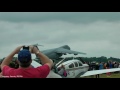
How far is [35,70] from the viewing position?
204cm

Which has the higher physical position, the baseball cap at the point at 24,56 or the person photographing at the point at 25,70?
the baseball cap at the point at 24,56

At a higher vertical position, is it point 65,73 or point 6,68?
point 65,73

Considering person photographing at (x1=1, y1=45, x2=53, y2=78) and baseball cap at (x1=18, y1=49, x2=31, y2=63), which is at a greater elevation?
baseball cap at (x1=18, y1=49, x2=31, y2=63)
